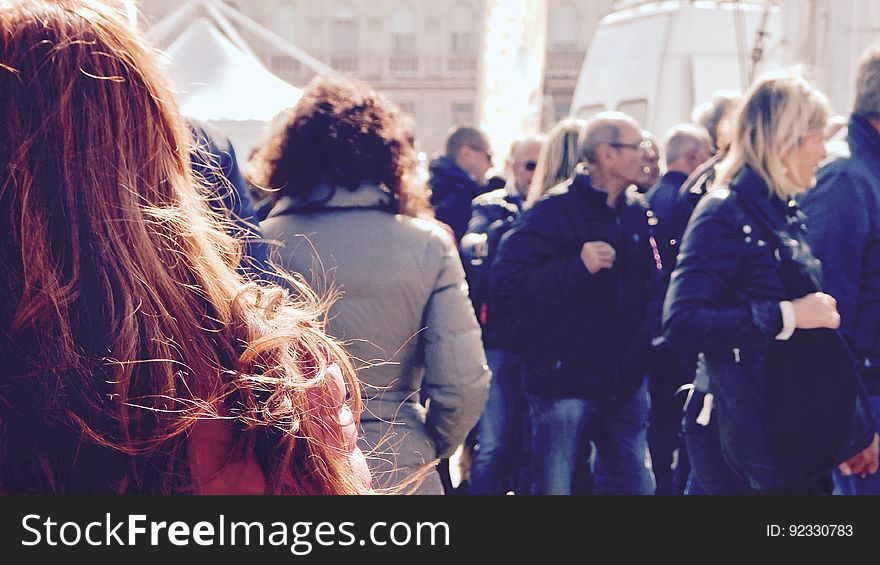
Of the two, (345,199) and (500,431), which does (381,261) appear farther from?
(500,431)

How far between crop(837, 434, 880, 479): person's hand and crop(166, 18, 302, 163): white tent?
4.42m

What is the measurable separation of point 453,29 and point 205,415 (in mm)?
49711

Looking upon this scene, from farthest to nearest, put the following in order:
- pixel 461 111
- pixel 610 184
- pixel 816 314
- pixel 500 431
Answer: pixel 461 111
pixel 500 431
pixel 610 184
pixel 816 314

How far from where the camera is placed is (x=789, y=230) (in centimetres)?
343

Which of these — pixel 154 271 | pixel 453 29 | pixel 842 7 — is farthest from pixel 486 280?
pixel 453 29

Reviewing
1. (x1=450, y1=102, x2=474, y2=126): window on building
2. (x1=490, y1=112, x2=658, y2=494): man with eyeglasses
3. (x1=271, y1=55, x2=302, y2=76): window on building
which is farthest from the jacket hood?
(x1=271, y1=55, x2=302, y2=76): window on building

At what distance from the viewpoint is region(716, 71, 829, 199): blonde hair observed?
3.47 meters

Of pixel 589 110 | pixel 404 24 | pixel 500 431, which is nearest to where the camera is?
pixel 500 431

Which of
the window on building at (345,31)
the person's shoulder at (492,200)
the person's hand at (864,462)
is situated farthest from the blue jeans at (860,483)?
the window on building at (345,31)

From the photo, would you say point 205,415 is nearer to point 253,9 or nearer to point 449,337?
point 449,337

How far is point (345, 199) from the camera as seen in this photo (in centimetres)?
309

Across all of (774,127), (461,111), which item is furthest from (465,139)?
(461,111)

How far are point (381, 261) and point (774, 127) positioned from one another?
1.26 meters

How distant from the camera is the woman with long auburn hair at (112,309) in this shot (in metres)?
1.10
